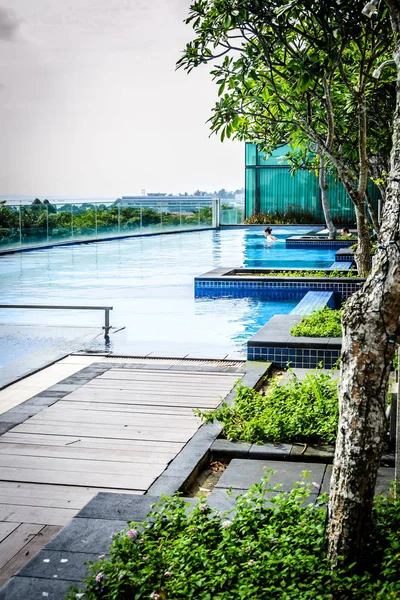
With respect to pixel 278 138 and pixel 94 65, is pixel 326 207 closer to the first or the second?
pixel 278 138

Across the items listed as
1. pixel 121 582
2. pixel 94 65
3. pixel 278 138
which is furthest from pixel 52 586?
pixel 94 65

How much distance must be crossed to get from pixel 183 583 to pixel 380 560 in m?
0.76

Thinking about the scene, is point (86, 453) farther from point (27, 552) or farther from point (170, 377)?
point (170, 377)

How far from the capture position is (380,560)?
9.37 ft

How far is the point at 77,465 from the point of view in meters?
4.70

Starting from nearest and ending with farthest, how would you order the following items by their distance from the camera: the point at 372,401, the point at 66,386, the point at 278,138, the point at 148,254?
the point at 372,401 < the point at 66,386 < the point at 278,138 < the point at 148,254

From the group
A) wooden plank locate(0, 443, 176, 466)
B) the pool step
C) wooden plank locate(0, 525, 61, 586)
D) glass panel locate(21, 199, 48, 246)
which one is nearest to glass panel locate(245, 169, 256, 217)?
glass panel locate(21, 199, 48, 246)

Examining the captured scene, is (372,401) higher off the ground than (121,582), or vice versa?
(372,401)

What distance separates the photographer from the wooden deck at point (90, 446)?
394cm

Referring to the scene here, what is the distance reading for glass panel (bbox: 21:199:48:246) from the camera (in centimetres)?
2411

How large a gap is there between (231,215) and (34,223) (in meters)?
12.7

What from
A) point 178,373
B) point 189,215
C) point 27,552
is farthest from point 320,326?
point 189,215

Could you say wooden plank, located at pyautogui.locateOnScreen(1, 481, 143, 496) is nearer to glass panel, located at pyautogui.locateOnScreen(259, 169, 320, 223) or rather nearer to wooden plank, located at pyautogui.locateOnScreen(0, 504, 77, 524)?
wooden plank, located at pyautogui.locateOnScreen(0, 504, 77, 524)

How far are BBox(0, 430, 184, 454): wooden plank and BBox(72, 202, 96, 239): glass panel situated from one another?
21.8 meters
